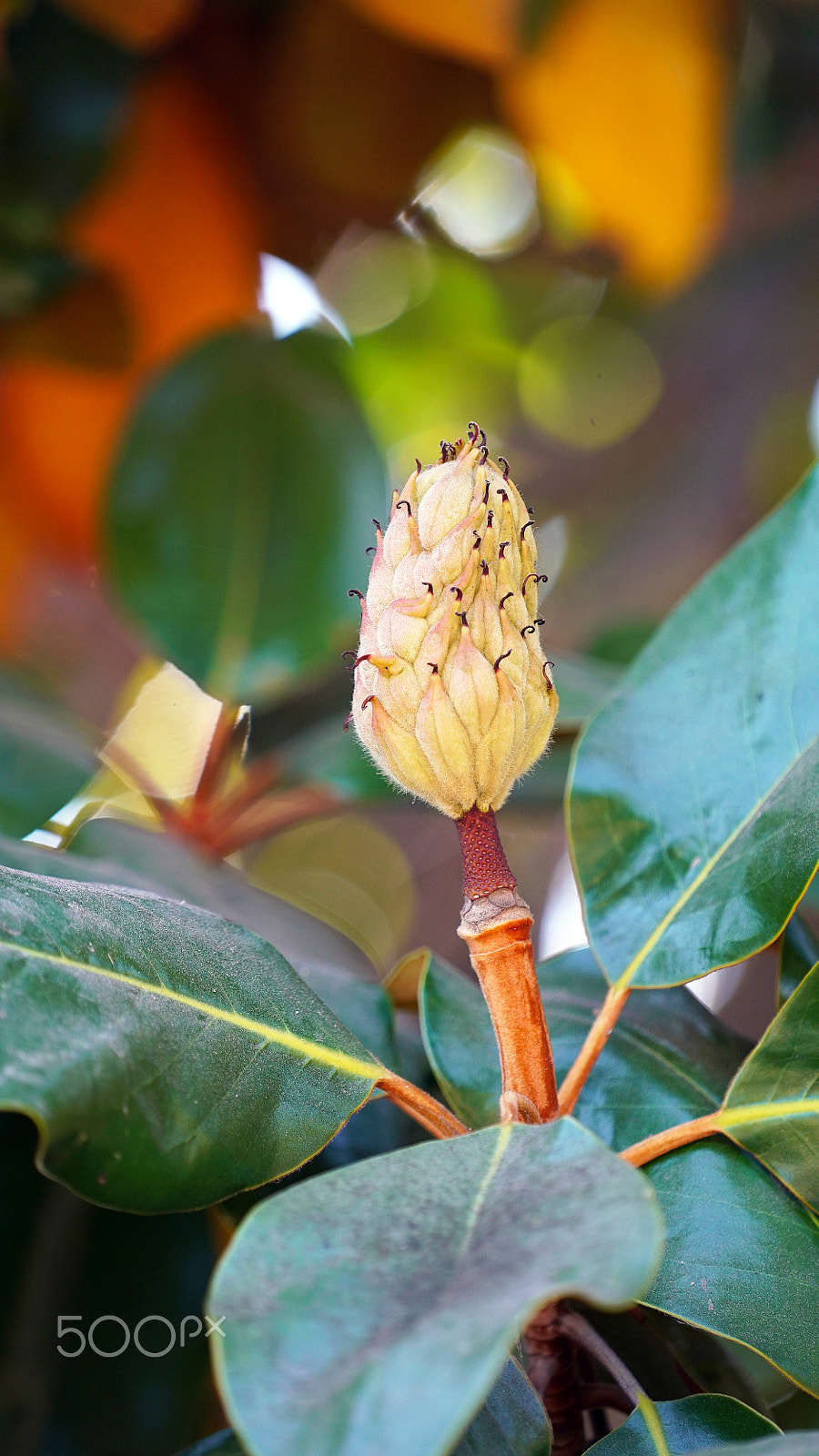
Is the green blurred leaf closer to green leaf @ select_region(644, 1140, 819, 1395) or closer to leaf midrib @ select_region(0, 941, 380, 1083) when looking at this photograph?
leaf midrib @ select_region(0, 941, 380, 1083)

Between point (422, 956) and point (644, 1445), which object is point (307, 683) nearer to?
point (422, 956)

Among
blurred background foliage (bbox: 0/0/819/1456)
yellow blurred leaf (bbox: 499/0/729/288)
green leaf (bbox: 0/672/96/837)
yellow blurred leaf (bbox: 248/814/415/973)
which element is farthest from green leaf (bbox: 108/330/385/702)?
yellow blurred leaf (bbox: 499/0/729/288)

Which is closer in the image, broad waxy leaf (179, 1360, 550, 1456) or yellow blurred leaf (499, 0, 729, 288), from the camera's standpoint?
broad waxy leaf (179, 1360, 550, 1456)

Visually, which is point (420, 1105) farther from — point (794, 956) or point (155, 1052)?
point (794, 956)

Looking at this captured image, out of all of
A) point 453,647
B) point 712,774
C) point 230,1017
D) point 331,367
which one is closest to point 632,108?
point 331,367

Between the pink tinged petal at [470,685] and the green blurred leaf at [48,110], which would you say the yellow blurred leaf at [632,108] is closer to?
the green blurred leaf at [48,110]
